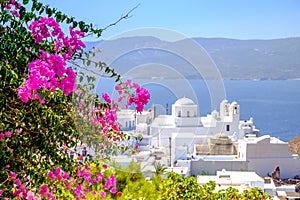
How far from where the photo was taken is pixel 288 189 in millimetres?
12219

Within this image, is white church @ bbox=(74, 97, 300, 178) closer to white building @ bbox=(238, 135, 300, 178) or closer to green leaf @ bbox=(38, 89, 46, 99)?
white building @ bbox=(238, 135, 300, 178)

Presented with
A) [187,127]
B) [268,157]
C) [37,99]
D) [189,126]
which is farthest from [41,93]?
[189,126]

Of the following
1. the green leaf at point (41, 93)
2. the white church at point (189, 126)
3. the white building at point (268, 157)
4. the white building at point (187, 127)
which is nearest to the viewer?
the green leaf at point (41, 93)

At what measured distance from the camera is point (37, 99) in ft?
4.31

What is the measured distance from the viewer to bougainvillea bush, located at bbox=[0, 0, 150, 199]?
4.33 feet

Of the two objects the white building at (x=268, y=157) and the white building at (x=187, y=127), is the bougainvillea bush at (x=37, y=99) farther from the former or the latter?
the white building at (x=268, y=157)

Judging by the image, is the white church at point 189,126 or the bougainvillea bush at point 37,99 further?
the white church at point 189,126

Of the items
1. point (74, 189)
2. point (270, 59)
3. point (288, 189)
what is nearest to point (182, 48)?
point (74, 189)

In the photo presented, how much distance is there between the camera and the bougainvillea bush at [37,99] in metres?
1.32

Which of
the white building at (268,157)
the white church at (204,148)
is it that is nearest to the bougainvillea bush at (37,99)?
the white church at (204,148)

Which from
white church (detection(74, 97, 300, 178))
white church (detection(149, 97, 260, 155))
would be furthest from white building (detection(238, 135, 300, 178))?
white church (detection(149, 97, 260, 155))

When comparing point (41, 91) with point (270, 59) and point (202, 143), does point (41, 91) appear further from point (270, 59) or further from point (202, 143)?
point (270, 59)

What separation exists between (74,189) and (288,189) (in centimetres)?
1127

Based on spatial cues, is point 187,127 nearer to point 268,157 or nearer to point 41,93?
point 268,157
